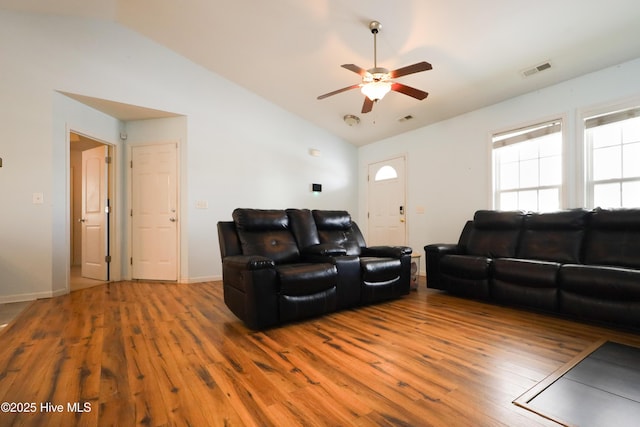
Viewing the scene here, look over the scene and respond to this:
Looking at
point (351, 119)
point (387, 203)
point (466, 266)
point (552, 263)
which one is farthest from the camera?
point (387, 203)

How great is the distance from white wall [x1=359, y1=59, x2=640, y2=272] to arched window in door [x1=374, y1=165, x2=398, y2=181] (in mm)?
227

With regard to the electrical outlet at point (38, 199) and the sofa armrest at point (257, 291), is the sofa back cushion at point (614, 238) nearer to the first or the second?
the sofa armrest at point (257, 291)

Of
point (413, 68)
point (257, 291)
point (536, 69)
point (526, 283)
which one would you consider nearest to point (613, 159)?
point (536, 69)

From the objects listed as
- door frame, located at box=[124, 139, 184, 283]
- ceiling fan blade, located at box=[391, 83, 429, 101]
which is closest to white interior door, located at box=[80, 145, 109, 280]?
door frame, located at box=[124, 139, 184, 283]

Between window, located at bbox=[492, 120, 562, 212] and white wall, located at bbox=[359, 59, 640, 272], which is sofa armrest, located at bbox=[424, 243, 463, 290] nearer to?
white wall, located at bbox=[359, 59, 640, 272]

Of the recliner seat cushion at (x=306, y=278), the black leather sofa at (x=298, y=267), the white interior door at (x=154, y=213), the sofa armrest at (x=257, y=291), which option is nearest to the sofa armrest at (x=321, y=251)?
the black leather sofa at (x=298, y=267)

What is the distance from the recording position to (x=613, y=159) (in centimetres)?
312

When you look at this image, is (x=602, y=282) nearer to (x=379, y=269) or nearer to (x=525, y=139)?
(x=379, y=269)

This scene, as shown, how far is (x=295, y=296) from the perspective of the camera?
247 centimetres

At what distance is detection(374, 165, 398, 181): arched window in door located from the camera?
5.44 m

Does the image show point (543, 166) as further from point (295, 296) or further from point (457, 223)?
point (295, 296)

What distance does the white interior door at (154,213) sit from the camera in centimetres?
432

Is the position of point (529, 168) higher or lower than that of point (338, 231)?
higher

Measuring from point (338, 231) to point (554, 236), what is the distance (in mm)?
2330
